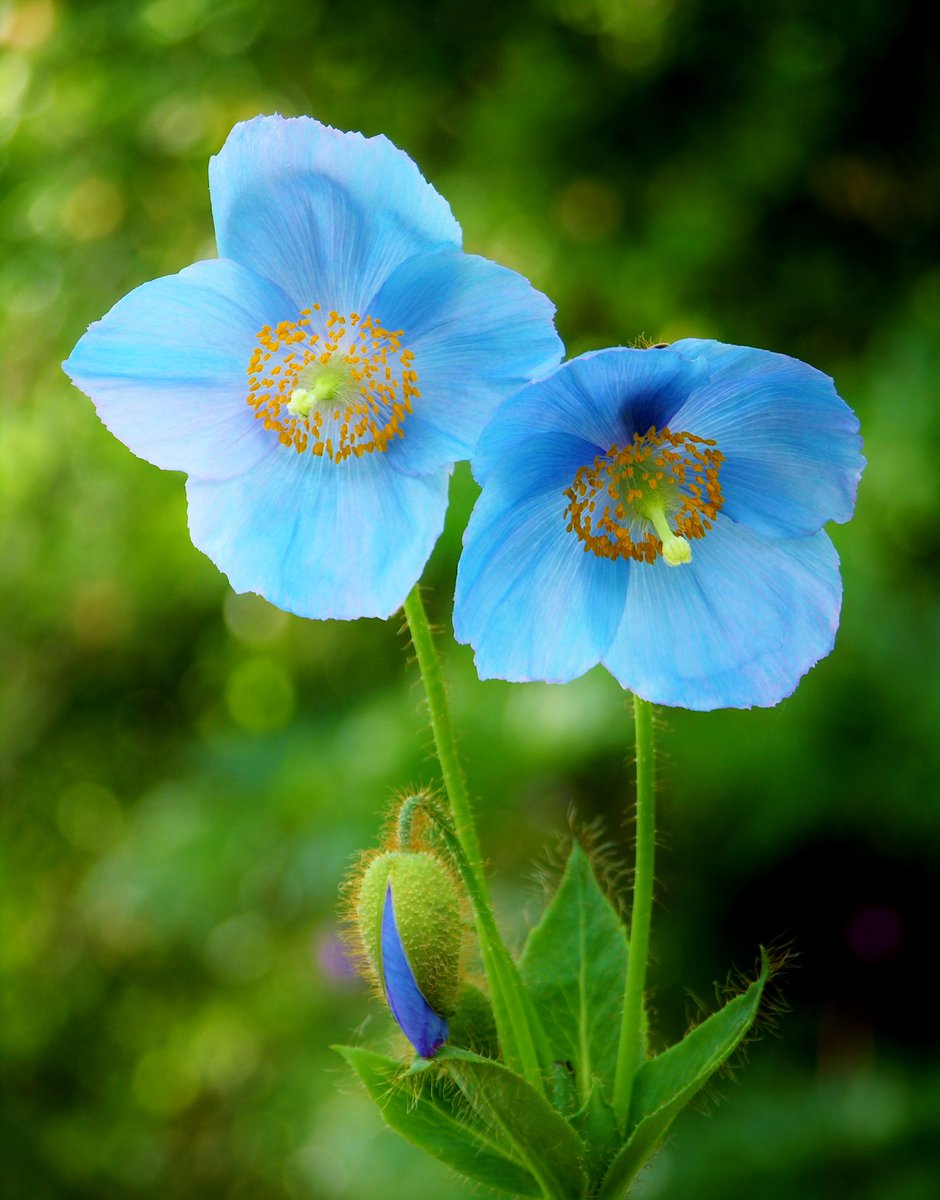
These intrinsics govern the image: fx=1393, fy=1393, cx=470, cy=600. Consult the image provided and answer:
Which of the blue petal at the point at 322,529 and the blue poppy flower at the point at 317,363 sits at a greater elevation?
the blue poppy flower at the point at 317,363

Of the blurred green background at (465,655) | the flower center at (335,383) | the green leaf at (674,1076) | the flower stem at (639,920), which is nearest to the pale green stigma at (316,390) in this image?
the flower center at (335,383)

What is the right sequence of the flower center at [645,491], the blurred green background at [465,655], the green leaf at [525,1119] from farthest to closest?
the blurred green background at [465,655] < the flower center at [645,491] < the green leaf at [525,1119]

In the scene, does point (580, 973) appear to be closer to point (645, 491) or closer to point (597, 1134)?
point (597, 1134)

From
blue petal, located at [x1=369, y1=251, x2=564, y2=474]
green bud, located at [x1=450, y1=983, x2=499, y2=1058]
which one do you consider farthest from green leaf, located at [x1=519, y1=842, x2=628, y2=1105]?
blue petal, located at [x1=369, y1=251, x2=564, y2=474]

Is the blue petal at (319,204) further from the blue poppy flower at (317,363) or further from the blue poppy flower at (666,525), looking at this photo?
the blue poppy flower at (666,525)

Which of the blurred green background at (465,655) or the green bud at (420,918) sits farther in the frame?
the blurred green background at (465,655)

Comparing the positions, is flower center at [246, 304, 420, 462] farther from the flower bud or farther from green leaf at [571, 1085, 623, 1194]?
green leaf at [571, 1085, 623, 1194]

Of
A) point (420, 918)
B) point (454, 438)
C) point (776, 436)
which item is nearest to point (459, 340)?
point (454, 438)
